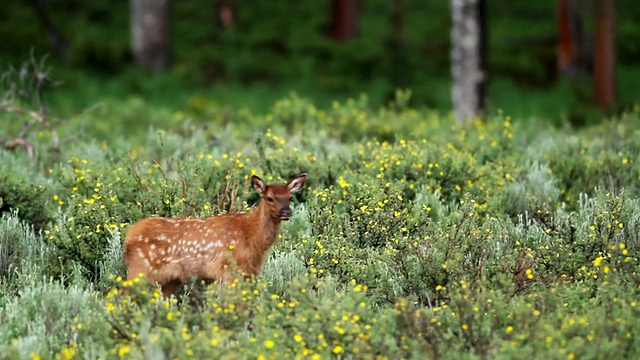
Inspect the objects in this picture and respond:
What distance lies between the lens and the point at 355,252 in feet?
31.2

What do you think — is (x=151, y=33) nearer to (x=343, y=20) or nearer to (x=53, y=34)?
(x=53, y=34)

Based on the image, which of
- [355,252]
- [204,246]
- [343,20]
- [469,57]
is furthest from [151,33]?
[204,246]

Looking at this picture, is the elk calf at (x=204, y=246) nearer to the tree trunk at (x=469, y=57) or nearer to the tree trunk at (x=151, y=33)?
the tree trunk at (x=469, y=57)

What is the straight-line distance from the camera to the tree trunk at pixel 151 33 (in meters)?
24.7

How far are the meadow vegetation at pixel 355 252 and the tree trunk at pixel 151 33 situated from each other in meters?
10.1

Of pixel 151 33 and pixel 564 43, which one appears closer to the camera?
pixel 151 33

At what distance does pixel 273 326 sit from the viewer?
312 inches

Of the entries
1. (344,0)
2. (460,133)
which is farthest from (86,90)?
(460,133)

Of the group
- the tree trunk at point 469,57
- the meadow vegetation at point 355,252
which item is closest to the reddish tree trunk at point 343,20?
the tree trunk at point 469,57

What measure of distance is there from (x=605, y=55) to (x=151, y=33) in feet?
33.5

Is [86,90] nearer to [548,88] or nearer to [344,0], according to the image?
[344,0]

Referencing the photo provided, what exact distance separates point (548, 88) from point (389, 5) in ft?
28.0

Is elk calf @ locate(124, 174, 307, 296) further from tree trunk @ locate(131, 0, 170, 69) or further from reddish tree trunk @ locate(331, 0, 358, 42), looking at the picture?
reddish tree trunk @ locate(331, 0, 358, 42)

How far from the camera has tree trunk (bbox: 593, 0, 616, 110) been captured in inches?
885
